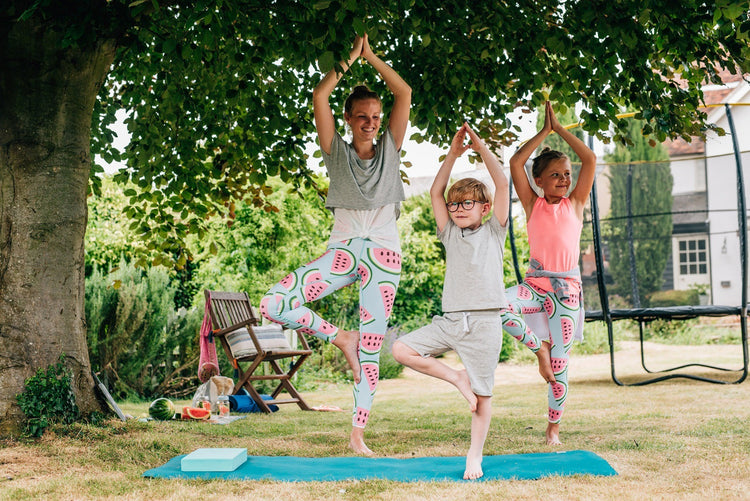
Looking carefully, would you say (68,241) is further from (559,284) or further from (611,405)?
(611,405)

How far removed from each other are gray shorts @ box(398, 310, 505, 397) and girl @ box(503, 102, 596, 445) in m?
0.63

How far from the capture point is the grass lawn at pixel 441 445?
2648mm

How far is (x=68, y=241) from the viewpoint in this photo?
4.04m

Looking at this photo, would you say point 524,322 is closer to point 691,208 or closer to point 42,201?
point 42,201

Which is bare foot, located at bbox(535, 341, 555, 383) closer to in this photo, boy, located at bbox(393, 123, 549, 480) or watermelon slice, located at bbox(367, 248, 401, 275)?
boy, located at bbox(393, 123, 549, 480)

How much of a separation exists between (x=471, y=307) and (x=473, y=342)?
147 millimetres

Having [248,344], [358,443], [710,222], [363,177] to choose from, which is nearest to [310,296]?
[363,177]

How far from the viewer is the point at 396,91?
141 inches

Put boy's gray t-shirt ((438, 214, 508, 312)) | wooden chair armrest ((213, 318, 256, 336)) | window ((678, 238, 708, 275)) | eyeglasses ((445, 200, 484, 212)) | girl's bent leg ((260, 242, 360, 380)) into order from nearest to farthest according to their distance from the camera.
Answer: boy's gray t-shirt ((438, 214, 508, 312)) → eyeglasses ((445, 200, 484, 212)) → girl's bent leg ((260, 242, 360, 380)) → wooden chair armrest ((213, 318, 256, 336)) → window ((678, 238, 708, 275))

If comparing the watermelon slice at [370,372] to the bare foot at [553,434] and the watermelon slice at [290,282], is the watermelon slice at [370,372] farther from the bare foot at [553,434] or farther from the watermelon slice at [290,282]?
the bare foot at [553,434]

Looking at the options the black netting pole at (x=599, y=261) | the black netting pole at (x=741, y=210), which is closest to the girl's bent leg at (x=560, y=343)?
the black netting pole at (x=599, y=261)

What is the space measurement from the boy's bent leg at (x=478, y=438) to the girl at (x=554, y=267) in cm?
75

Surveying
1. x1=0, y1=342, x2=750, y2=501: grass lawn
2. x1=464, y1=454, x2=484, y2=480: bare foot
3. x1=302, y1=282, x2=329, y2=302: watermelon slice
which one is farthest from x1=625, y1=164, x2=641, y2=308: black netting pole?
x1=464, y1=454, x2=484, y2=480: bare foot

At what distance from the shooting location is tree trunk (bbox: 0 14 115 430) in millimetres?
3852
